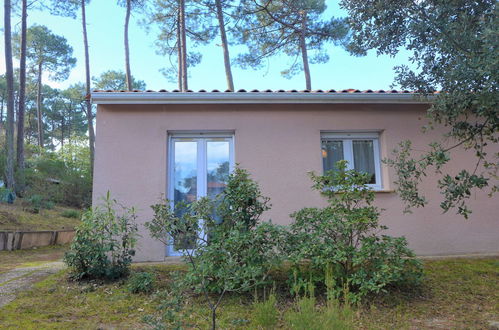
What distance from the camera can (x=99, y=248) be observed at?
15.7 feet

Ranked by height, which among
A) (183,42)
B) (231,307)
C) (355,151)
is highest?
(183,42)

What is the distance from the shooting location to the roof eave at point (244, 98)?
20.1 ft

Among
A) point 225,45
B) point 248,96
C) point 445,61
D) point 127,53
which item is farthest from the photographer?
point 127,53

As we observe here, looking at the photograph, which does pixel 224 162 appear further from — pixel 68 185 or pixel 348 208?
pixel 68 185

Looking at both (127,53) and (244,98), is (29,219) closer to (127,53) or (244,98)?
(244,98)

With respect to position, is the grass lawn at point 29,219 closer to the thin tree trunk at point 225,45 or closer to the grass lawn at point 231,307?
the grass lawn at point 231,307

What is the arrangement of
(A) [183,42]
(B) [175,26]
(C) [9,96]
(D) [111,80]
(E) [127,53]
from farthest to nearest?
(D) [111,80] → (E) [127,53] → (B) [175,26] → (A) [183,42] → (C) [9,96]

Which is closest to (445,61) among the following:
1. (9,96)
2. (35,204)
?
(35,204)

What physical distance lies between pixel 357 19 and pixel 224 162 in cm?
324

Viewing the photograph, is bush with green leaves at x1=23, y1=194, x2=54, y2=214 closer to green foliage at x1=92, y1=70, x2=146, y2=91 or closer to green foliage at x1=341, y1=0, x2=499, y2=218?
green foliage at x1=341, y1=0, x2=499, y2=218

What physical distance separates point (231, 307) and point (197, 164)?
3.05 metres

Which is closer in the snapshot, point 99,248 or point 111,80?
point 99,248

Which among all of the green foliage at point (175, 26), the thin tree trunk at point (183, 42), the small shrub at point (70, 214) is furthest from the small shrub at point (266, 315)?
the green foliage at point (175, 26)

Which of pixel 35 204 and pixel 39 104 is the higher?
pixel 39 104
